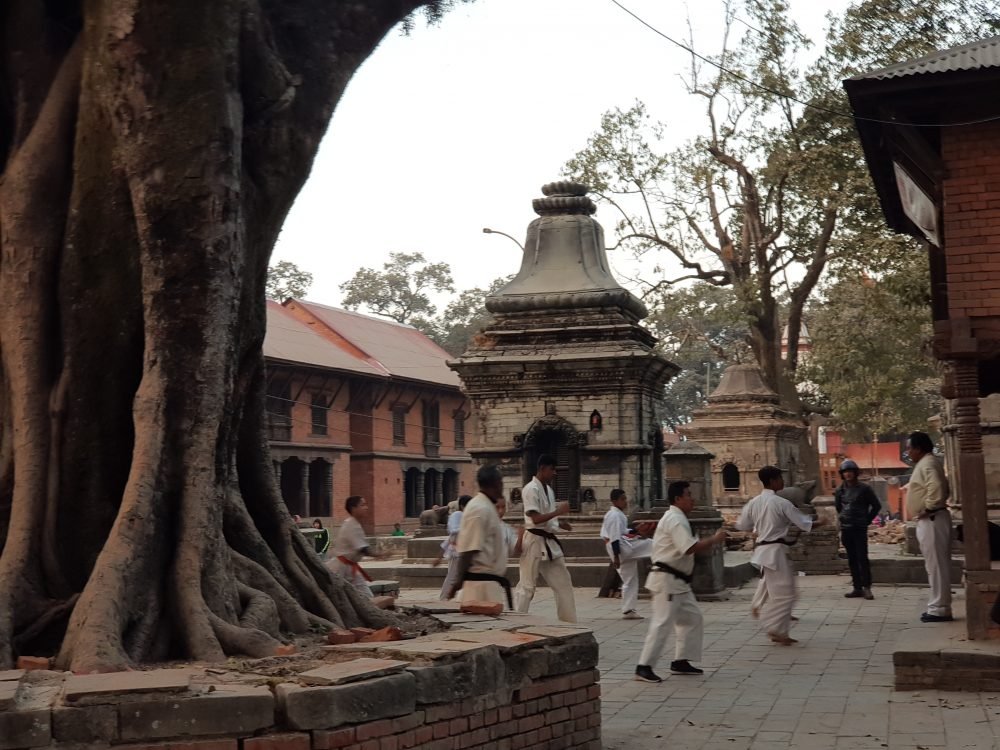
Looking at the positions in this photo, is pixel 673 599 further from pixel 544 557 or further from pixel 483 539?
pixel 544 557

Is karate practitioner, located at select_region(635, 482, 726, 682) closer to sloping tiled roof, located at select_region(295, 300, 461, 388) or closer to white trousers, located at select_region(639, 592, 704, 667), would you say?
white trousers, located at select_region(639, 592, 704, 667)

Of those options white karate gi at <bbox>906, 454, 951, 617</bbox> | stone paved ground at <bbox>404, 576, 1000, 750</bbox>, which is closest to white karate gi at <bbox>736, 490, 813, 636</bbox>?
stone paved ground at <bbox>404, 576, 1000, 750</bbox>

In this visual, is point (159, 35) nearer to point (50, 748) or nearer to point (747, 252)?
point (50, 748)

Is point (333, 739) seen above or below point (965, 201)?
below

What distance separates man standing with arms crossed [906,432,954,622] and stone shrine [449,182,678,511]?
35.3ft

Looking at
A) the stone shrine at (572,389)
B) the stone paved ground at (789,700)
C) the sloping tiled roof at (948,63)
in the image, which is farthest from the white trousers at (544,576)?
the stone shrine at (572,389)

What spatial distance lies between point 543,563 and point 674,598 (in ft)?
7.99

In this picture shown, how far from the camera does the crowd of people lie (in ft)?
32.7

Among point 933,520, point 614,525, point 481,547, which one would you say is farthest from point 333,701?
point 614,525

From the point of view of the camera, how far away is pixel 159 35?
21.7 ft

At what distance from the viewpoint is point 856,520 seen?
1667 cm

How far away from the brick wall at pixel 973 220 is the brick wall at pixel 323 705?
5.39 meters

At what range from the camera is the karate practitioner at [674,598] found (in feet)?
32.7

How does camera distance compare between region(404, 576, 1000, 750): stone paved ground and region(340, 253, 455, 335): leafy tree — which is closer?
A: region(404, 576, 1000, 750): stone paved ground
